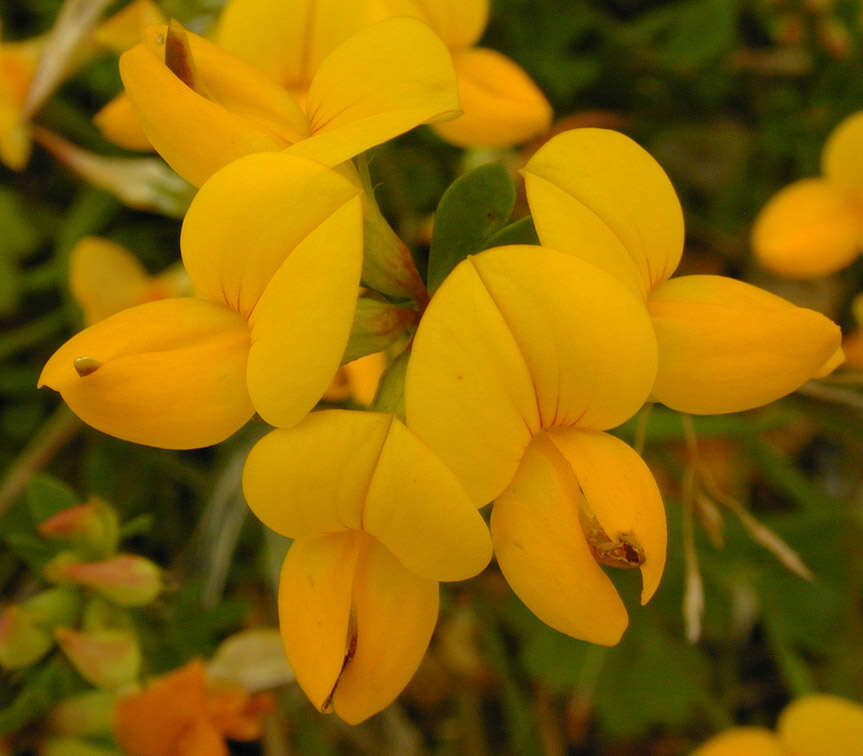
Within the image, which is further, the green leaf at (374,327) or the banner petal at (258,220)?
the green leaf at (374,327)

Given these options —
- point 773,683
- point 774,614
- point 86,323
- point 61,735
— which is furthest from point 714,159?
point 61,735

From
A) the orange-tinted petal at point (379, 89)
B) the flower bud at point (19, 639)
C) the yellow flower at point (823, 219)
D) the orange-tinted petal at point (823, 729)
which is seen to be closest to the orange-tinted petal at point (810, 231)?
the yellow flower at point (823, 219)

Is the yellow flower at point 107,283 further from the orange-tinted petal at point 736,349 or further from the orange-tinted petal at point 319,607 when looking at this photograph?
the orange-tinted petal at point 736,349

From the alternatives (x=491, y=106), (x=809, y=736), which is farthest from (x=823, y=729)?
(x=491, y=106)

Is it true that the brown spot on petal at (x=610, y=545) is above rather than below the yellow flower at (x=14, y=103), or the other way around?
above

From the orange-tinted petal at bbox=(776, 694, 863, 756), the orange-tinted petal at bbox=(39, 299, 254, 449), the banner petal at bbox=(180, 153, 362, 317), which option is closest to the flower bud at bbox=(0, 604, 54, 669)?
the orange-tinted petal at bbox=(39, 299, 254, 449)

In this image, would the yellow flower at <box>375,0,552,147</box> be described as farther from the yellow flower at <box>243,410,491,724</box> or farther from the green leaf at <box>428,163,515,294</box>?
the yellow flower at <box>243,410,491,724</box>
